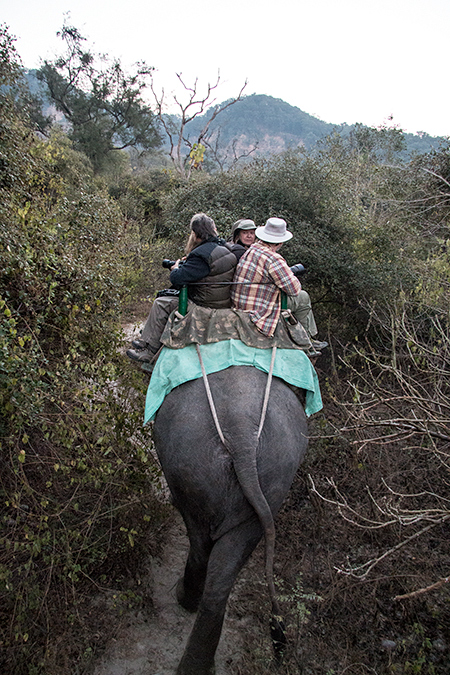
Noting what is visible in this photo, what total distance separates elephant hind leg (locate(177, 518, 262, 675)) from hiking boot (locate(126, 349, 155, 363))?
5.74 ft

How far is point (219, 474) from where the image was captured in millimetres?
2908

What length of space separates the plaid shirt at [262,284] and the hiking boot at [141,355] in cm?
90

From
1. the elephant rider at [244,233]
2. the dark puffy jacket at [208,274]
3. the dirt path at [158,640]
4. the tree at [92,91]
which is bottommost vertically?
the dirt path at [158,640]

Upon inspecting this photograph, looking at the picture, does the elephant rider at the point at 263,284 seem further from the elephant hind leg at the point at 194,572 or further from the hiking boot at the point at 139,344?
the elephant hind leg at the point at 194,572

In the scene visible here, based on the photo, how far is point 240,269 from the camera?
3959mm

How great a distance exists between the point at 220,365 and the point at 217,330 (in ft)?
1.24

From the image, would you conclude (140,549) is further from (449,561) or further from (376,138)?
(376,138)

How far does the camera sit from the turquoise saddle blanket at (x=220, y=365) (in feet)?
11.3

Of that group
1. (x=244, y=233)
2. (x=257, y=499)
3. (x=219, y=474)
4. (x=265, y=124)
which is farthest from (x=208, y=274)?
(x=265, y=124)

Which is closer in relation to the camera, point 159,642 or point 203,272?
point 159,642

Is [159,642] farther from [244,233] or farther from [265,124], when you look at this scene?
[265,124]

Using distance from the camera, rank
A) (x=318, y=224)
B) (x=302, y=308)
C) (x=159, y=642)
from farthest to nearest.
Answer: (x=318, y=224)
(x=302, y=308)
(x=159, y=642)

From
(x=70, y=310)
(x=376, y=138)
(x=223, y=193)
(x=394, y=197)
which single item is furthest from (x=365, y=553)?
(x=376, y=138)

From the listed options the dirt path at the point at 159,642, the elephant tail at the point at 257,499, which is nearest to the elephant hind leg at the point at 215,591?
the elephant tail at the point at 257,499
